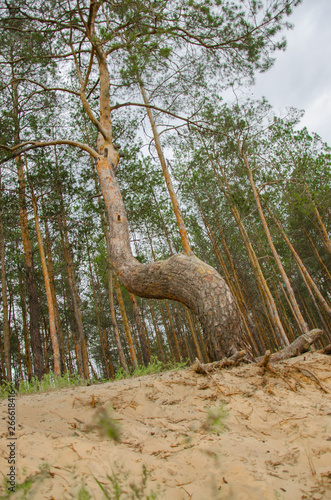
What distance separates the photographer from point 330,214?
17609mm

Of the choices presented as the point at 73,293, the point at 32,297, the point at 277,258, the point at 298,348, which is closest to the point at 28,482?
the point at 298,348

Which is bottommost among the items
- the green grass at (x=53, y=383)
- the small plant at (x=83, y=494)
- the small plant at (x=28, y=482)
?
the small plant at (x=83, y=494)

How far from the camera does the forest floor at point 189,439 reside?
1450mm

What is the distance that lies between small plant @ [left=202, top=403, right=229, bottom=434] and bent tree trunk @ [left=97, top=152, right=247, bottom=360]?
4.04 feet

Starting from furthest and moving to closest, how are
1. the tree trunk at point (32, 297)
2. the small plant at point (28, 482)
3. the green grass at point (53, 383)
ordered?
the tree trunk at point (32, 297) → the green grass at point (53, 383) → the small plant at point (28, 482)

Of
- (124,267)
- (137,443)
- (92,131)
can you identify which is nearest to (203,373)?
(137,443)

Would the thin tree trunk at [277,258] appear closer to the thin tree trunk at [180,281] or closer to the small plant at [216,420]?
the thin tree trunk at [180,281]

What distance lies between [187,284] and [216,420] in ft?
6.40

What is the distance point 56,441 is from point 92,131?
13.3 metres

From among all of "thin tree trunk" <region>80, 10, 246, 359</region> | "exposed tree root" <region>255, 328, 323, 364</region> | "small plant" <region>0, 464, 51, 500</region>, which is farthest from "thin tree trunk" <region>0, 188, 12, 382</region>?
"small plant" <region>0, 464, 51, 500</region>

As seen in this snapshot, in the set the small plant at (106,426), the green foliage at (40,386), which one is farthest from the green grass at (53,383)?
the small plant at (106,426)

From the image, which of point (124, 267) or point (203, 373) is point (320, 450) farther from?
point (124, 267)

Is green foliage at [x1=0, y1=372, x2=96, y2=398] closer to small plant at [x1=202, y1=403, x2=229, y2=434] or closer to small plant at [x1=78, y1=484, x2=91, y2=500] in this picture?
small plant at [x1=202, y1=403, x2=229, y2=434]

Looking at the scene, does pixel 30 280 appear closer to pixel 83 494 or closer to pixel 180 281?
pixel 180 281
